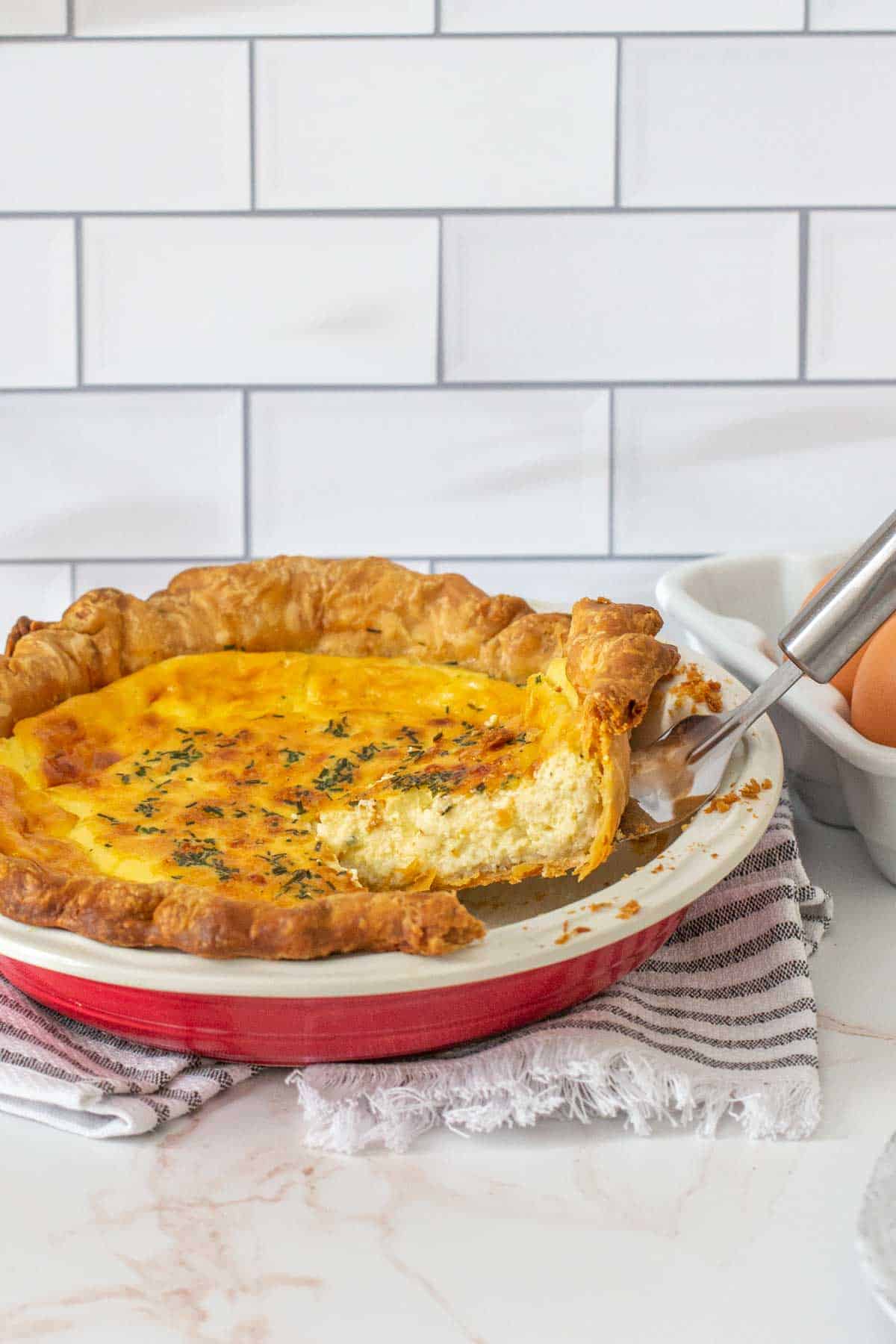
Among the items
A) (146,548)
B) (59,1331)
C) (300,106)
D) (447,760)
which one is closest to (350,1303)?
(59,1331)

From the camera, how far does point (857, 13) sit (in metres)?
1.64

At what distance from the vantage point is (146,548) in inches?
71.9

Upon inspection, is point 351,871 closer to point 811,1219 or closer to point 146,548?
point 811,1219

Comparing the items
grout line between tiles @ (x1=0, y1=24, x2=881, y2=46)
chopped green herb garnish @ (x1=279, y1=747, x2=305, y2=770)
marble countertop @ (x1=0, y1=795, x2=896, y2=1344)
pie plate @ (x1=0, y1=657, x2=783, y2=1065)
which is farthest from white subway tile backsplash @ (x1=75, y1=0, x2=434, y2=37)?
marble countertop @ (x1=0, y1=795, x2=896, y2=1344)

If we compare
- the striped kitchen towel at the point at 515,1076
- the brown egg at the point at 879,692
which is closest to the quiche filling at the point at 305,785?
the striped kitchen towel at the point at 515,1076

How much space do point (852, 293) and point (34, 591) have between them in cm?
115

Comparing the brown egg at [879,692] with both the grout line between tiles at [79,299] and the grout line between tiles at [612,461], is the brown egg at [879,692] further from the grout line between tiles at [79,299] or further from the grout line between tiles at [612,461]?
the grout line between tiles at [79,299]

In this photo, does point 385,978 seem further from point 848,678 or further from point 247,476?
point 247,476

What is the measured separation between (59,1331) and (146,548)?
126cm

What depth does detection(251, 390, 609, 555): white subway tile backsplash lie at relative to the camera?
1757 mm

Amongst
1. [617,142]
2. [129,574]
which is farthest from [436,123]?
[129,574]

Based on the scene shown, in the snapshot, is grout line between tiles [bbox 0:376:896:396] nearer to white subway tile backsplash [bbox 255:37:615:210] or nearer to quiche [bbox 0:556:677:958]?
white subway tile backsplash [bbox 255:37:615:210]

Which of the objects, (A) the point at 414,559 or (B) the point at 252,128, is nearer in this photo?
(B) the point at 252,128

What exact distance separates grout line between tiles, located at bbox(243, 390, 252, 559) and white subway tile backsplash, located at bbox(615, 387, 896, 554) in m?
0.48
